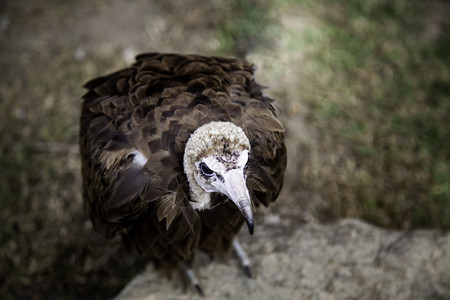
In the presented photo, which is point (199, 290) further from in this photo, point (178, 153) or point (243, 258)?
point (178, 153)

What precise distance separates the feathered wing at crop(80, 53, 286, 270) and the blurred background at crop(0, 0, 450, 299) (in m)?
1.04

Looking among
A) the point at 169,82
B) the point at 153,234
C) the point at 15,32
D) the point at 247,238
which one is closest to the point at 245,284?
the point at 247,238

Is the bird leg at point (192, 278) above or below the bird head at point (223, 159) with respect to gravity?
below

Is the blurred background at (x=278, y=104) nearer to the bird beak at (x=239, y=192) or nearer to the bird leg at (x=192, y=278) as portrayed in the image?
the bird leg at (x=192, y=278)

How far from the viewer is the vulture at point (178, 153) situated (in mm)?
2176

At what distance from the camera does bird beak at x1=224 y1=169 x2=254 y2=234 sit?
81.9 inches

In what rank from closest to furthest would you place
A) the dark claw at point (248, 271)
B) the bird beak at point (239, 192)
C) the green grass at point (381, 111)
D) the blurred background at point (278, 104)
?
the bird beak at point (239, 192)
the dark claw at point (248, 271)
the blurred background at point (278, 104)
the green grass at point (381, 111)

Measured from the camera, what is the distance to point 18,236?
359 cm

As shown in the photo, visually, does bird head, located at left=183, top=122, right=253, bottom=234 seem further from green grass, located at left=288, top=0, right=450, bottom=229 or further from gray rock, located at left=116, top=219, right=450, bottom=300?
green grass, located at left=288, top=0, right=450, bottom=229

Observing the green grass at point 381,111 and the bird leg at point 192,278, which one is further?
Result: the green grass at point 381,111

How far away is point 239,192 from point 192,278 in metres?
1.16

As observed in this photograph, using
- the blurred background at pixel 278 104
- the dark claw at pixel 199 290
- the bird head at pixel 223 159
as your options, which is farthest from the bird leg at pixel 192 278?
the bird head at pixel 223 159

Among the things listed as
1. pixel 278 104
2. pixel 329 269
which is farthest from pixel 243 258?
pixel 278 104

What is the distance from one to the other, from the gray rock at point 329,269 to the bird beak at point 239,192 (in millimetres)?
1033
